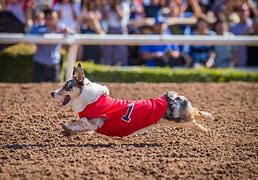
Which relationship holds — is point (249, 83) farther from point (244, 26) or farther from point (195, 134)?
point (195, 134)

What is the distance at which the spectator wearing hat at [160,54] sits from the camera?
16375 millimetres

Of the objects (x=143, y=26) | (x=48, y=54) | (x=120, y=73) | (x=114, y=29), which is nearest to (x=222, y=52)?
(x=143, y=26)

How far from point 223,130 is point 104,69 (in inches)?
221

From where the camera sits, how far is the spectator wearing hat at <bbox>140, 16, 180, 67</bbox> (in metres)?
16.4

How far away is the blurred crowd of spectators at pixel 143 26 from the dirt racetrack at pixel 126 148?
4488 millimetres

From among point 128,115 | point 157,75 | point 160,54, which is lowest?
point 157,75

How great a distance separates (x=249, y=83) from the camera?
1459 cm

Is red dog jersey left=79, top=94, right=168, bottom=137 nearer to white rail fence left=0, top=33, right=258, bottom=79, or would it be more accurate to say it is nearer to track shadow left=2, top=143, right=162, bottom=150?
track shadow left=2, top=143, right=162, bottom=150

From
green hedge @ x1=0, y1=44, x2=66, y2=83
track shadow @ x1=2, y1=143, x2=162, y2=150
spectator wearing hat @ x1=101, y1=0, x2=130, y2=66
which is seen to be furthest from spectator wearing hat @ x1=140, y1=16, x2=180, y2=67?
track shadow @ x1=2, y1=143, x2=162, y2=150

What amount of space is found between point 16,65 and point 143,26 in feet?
11.0

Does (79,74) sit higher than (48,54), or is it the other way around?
(79,74)

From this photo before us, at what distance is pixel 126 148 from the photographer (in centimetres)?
836

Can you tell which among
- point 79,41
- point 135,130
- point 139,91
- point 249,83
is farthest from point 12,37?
point 135,130

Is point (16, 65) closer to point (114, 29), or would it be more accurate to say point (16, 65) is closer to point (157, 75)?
point (114, 29)
